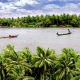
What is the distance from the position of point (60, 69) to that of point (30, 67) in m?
4.68

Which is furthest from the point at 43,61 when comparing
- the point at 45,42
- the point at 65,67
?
the point at 45,42

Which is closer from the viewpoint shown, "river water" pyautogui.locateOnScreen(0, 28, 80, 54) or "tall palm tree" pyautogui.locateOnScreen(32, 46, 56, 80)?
"tall palm tree" pyautogui.locateOnScreen(32, 46, 56, 80)

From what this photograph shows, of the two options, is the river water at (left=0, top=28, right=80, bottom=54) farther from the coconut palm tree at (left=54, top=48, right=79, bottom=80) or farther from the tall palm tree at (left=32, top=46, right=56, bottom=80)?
the coconut palm tree at (left=54, top=48, right=79, bottom=80)

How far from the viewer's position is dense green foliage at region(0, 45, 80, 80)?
39531mm

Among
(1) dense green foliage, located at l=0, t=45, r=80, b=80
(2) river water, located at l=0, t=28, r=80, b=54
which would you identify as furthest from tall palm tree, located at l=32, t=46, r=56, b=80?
(2) river water, located at l=0, t=28, r=80, b=54

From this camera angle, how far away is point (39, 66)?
40.7m

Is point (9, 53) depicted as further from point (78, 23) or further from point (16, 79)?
point (78, 23)

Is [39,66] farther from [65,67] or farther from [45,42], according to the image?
[45,42]

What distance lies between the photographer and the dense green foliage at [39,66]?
39.5 metres

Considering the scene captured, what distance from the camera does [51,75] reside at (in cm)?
4134

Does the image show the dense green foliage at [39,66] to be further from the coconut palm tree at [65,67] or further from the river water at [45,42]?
the river water at [45,42]

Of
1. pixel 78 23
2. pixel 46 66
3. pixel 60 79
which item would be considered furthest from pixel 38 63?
pixel 78 23

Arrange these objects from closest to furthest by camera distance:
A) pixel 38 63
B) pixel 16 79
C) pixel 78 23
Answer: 1. pixel 16 79
2. pixel 38 63
3. pixel 78 23

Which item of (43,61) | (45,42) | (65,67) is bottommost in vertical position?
(45,42)
